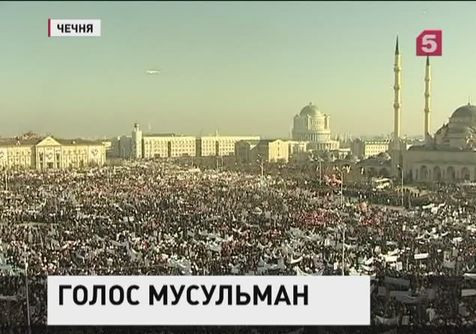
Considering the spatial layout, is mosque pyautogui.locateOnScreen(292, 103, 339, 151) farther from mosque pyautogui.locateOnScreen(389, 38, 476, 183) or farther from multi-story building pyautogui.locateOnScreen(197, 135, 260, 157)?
mosque pyautogui.locateOnScreen(389, 38, 476, 183)

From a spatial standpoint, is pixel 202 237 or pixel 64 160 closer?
pixel 202 237

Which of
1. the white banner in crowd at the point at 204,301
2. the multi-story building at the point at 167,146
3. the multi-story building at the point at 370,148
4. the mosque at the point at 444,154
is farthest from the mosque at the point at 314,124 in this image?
the mosque at the point at 444,154

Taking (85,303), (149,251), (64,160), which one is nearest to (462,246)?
(149,251)

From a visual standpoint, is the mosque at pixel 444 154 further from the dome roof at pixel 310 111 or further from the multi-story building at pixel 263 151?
the dome roof at pixel 310 111

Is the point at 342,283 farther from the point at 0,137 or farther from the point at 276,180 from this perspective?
the point at 276,180
